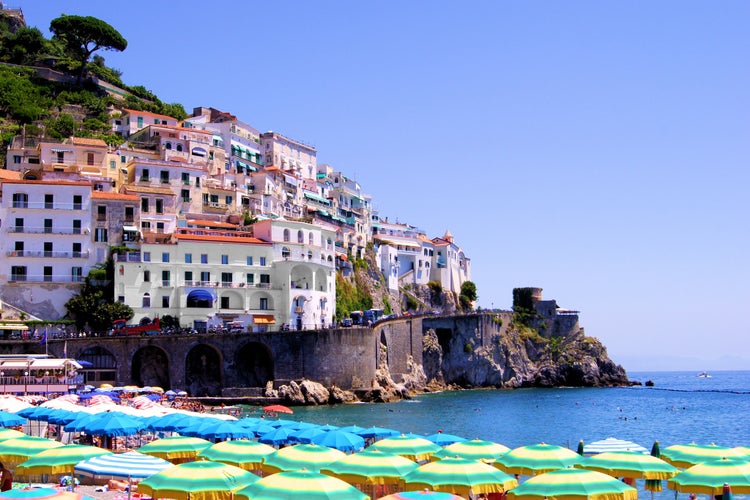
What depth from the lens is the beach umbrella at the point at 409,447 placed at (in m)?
26.9

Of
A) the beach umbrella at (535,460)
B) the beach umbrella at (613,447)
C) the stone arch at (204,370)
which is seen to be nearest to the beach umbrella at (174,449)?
the beach umbrella at (535,460)

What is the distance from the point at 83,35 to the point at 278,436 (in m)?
91.5

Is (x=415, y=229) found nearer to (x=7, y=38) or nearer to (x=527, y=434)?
(x=7, y=38)

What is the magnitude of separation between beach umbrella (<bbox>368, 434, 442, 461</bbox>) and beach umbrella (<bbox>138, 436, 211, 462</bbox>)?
5.37m

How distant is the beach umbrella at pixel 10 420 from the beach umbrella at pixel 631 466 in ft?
70.6

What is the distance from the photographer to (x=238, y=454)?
84.3ft

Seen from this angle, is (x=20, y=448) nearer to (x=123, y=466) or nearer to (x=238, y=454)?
(x=123, y=466)

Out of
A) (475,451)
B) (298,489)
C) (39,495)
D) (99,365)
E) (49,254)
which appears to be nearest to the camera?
(39,495)

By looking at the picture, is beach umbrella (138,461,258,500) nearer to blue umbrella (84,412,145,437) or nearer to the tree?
blue umbrella (84,412,145,437)

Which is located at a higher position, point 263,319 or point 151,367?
point 263,319

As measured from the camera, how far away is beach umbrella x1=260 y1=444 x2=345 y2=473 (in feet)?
79.9

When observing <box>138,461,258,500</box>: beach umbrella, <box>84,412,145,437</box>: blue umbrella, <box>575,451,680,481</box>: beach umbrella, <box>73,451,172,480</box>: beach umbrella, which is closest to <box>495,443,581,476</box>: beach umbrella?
<box>575,451,680,481</box>: beach umbrella

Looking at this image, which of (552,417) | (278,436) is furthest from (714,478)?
(552,417)

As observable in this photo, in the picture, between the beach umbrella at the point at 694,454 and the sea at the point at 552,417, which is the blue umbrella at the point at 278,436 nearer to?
the beach umbrella at the point at 694,454
